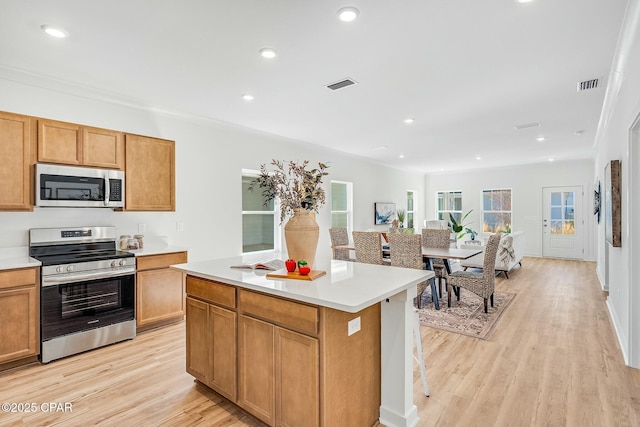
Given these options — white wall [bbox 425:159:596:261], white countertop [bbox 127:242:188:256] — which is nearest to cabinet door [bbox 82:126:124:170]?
white countertop [bbox 127:242:188:256]

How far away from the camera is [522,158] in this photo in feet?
26.2

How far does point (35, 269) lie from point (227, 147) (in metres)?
2.71

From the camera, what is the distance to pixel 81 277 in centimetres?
301

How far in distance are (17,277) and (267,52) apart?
8.94 ft

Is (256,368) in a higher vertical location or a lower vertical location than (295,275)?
lower

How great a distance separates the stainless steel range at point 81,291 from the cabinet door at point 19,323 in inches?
2.1

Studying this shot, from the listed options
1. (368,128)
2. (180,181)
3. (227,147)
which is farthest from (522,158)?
(180,181)

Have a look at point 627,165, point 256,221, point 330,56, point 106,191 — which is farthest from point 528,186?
point 106,191

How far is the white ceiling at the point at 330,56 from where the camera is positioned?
2.12 metres

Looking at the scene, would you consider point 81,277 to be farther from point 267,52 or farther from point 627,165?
point 627,165

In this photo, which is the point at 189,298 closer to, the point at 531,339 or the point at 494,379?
the point at 494,379

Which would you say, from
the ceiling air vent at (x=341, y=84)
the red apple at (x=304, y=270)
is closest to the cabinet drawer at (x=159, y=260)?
the red apple at (x=304, y=270)

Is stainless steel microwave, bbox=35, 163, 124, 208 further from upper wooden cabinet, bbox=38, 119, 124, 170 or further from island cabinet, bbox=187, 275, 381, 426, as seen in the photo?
island cabinet, bbox=187, 275, 381, 426

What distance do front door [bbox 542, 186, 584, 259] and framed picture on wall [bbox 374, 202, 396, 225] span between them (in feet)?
13.1
